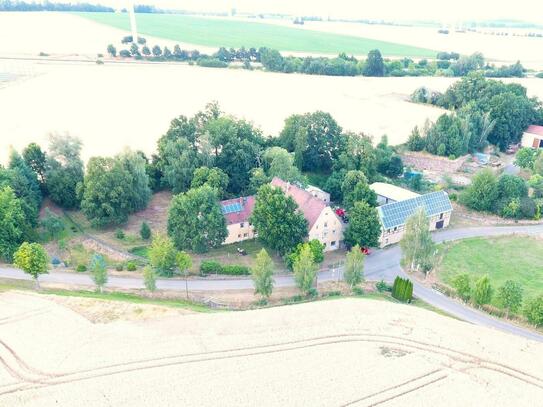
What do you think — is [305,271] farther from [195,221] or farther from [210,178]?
[210,178]

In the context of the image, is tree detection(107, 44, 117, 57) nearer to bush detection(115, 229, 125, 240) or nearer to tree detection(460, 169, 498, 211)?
bush detection(115, 229, 125, 240)

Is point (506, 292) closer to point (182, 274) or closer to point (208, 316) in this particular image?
point (208, 316)

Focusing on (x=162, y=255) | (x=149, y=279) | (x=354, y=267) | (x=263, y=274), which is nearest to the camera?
(x=263, y=274)

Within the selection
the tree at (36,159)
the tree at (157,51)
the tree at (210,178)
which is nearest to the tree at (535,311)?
the tree at (210,178)

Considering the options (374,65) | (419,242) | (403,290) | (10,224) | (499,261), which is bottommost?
(499,261)

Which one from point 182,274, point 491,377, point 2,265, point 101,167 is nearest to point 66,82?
point 101,167

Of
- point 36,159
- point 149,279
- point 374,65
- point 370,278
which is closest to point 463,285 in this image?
point 370,278

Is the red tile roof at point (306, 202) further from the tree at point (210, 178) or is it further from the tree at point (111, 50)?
the tree at point (111, 50)
